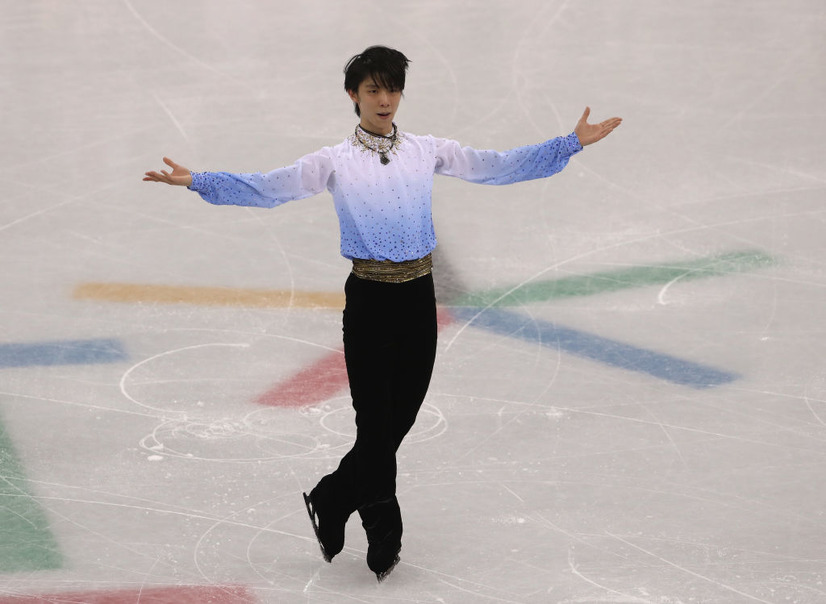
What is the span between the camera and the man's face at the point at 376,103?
3996mm

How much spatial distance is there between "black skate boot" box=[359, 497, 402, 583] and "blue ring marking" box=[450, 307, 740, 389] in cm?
174

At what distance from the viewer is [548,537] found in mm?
4395

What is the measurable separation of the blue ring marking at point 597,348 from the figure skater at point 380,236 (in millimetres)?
1638

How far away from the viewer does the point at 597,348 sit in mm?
5824

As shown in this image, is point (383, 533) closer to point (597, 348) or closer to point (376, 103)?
point (376, 103)

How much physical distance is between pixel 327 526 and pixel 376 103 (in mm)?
1259

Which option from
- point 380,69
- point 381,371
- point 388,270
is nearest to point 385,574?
point 381,371

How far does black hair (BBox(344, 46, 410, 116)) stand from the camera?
3973mm

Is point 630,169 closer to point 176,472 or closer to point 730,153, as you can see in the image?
point 730,153

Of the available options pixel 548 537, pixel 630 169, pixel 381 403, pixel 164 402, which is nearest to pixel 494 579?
pixel 548 537

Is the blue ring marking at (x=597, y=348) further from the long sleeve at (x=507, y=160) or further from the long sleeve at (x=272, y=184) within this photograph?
the long sleeve at (x=272, y=184)

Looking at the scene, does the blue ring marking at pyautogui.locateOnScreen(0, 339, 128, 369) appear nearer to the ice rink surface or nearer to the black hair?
the ice rink surface

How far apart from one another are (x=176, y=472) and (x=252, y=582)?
2.52 ft

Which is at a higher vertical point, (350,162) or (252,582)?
(350,162)
